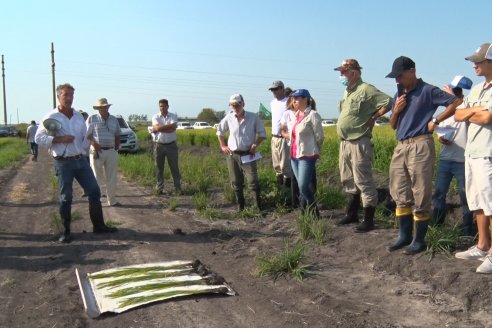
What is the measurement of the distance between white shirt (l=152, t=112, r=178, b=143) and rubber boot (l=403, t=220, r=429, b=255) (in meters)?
5.79

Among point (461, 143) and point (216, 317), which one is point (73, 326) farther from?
point (461, 143)

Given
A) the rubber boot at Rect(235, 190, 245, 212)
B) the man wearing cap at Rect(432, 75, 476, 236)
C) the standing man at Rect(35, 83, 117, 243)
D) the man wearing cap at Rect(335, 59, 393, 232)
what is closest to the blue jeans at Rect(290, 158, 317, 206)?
the man wearing cap at Rect(335, 59, 393, 232)

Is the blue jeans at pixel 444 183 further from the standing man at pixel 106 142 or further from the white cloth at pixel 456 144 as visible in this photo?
the standing man at pixel 106 142

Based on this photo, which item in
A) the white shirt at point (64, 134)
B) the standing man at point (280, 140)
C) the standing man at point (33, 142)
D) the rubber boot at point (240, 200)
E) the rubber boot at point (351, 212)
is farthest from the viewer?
the standing man at point (33, 142)

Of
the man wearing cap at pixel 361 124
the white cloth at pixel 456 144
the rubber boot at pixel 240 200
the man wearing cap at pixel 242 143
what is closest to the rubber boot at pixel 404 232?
the man wearing cap at pixel 361 124

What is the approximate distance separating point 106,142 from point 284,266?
4.89 metres

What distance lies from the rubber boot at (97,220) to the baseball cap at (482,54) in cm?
473

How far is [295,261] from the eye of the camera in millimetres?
4641

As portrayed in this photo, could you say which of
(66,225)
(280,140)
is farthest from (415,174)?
(66,225)

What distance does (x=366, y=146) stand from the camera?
18.8 ft

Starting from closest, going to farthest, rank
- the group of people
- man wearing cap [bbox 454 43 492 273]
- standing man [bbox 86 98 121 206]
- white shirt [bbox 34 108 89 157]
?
man wearing cap [bbox 454 43 492 273] < the group of people < white shirt [bbox 34 108 89 157] < standing man [bbox 86 98 121 206]

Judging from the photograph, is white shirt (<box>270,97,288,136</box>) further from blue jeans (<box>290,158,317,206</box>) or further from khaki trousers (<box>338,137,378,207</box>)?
khaki trousers (<box>338,137,378,207</box>)

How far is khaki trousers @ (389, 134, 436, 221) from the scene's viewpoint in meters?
4.48

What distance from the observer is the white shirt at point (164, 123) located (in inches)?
368
